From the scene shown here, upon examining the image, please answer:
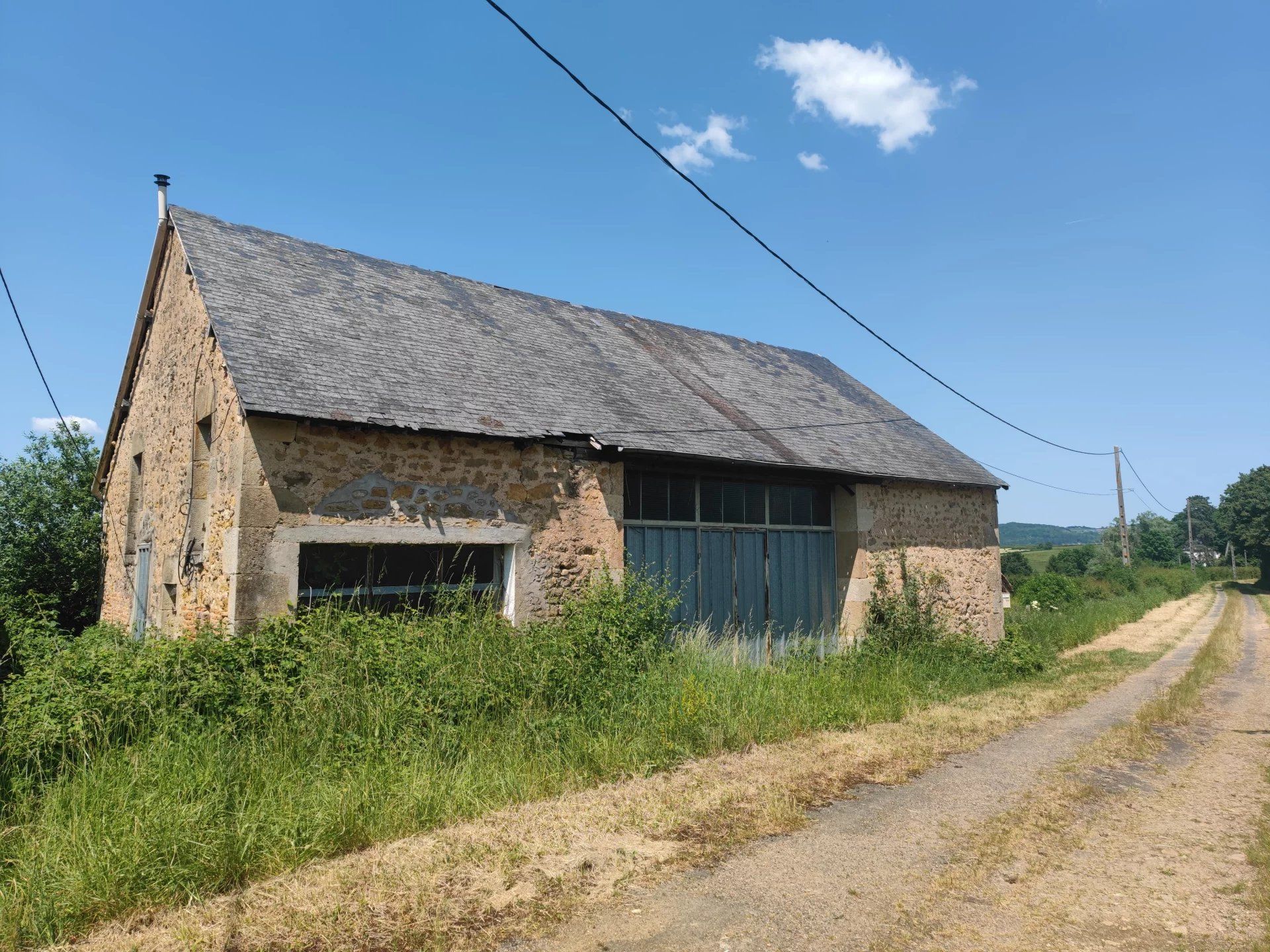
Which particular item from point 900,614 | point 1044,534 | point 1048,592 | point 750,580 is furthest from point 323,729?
point 1044,534

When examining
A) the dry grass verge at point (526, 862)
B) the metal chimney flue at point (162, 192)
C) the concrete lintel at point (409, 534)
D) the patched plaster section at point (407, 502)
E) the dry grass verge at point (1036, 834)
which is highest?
the metal chimney flue at point (162, 192)

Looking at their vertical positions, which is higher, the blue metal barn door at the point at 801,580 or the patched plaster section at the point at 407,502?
the patched plaster section at the point at 407,502

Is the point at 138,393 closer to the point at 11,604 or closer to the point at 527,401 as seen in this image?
the point at 11,604

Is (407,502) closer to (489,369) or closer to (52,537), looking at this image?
(489,369)

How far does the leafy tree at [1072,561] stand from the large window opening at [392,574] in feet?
160

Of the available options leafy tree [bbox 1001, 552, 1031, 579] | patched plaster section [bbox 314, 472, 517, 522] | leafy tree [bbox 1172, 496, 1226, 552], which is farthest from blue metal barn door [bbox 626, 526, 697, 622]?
leafy tree [bbox 1172, 496, 1226, 552]

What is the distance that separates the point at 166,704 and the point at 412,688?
1658 millimetres

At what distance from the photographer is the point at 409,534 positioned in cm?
786

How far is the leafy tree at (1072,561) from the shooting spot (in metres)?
50.6

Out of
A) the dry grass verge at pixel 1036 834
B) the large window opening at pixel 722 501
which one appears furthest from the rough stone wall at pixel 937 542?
the dry grass verge at pixel 1036 834

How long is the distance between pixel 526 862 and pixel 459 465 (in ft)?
15.5

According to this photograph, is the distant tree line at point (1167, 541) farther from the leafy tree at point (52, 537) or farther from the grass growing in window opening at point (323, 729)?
the leafy tree at point (52, 537)

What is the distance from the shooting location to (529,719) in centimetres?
643

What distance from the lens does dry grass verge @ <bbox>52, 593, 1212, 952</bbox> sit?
3.54 m
